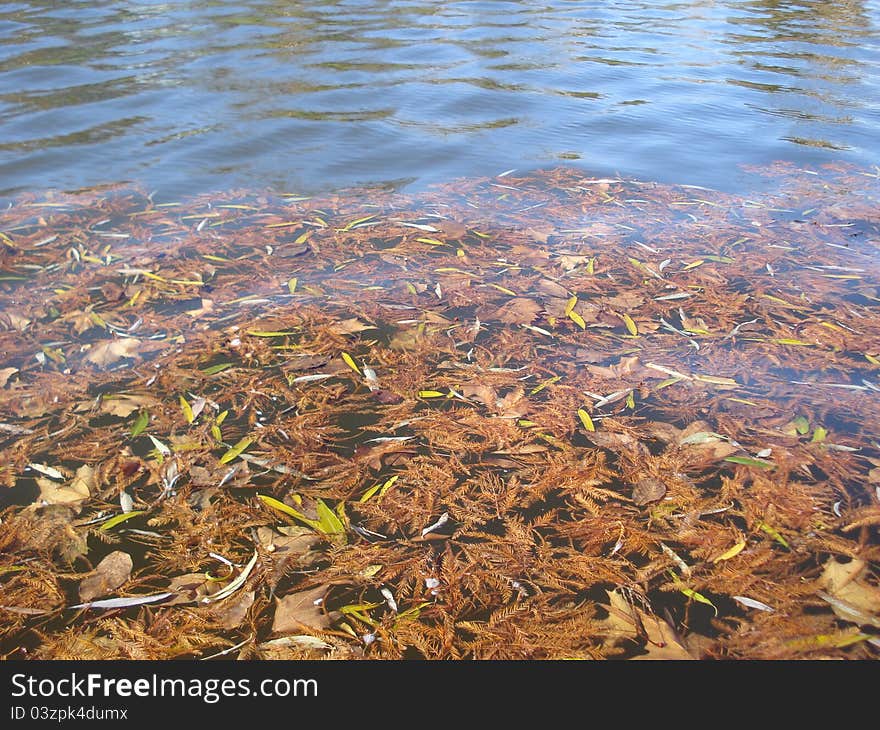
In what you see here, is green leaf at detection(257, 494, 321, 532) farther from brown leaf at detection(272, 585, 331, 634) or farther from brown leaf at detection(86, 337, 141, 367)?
brown leaf at detection(86, 337, 141, 367)

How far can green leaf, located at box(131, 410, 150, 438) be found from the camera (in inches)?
109

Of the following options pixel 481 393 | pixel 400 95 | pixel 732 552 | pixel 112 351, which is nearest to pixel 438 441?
pixel 481 393

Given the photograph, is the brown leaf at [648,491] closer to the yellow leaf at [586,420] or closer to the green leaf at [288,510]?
the yellow leaf at [586,420]

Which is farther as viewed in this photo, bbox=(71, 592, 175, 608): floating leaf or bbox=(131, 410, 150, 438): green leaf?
bbox=(131, 410, 150, 438): green leaf

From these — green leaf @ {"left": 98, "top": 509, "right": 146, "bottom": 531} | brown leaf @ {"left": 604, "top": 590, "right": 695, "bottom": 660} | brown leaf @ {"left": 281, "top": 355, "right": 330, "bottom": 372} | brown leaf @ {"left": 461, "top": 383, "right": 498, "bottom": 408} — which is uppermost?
brown leaf @ {"left": 281, "top": 355, "right": 330, "bottom": 372}

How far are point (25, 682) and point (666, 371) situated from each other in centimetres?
283

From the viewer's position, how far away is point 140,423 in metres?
2.81

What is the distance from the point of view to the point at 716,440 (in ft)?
9.08

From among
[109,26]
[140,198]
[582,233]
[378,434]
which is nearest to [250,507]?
[378,434]

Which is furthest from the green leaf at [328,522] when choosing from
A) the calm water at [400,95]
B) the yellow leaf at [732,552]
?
the calm water at [400,95]

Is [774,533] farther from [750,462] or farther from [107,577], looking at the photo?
[107,577]

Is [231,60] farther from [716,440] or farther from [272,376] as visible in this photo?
[716,440]

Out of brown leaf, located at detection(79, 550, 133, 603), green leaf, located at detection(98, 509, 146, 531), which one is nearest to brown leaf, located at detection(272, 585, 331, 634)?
brown leaf, located at detection(79, 550, 133, 603)

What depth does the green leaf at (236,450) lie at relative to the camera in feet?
8.66
